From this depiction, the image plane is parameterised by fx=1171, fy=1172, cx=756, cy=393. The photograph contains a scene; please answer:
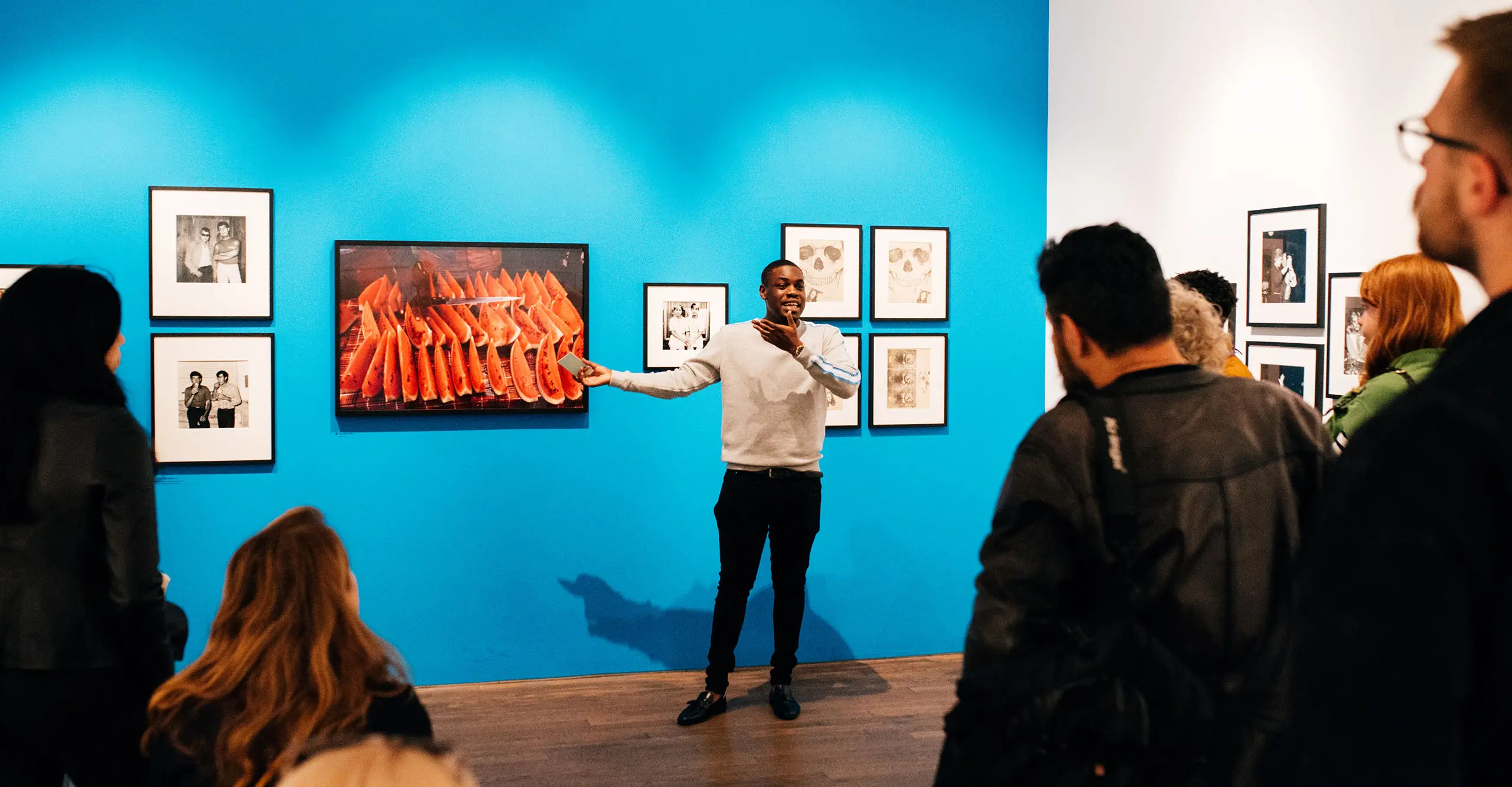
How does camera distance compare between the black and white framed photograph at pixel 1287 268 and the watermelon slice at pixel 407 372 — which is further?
the watermelon slice at pixel 407 372

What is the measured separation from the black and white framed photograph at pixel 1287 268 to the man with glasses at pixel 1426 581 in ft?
11.3

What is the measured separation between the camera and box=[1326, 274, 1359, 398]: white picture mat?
4.04 meters

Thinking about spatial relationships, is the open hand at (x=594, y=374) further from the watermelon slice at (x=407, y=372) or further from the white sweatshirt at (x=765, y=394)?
the watermelon slice at (x=407, y=372)

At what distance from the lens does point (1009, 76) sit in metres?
5.83

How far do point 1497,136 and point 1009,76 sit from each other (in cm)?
500

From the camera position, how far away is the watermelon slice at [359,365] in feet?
16.7

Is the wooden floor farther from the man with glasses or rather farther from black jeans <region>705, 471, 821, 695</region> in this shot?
the man with glasses

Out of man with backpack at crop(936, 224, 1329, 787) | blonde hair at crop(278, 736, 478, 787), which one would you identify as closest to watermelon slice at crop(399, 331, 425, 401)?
man with backpack at crop(936, 224, 1329, 787)

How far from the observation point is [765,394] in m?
4.89

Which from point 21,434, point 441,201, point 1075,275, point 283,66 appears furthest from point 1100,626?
point 283,66

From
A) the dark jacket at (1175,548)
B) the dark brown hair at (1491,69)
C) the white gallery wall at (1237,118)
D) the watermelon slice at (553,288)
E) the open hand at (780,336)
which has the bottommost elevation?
the dark jacket at (1175,548)

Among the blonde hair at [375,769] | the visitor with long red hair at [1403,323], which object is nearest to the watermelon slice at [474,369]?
the visitor with long red hair at [1403,323]

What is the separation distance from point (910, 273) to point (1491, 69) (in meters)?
4.65

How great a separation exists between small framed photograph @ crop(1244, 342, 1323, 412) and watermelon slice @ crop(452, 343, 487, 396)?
10.5 ft
